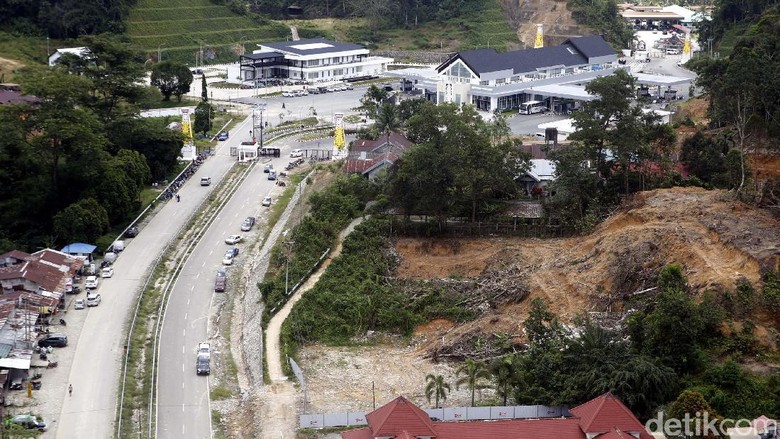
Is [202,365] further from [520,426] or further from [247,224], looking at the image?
[247,224]

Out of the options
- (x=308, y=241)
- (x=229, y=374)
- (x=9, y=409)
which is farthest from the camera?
(x=308, y=241)

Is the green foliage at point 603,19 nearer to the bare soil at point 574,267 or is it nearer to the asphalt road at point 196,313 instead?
the asphalt road at point 196,313

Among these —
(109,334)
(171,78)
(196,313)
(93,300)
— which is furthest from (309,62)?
(109,334)

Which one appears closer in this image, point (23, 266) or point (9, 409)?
point (9, 409)

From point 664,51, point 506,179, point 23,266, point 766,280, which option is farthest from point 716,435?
point 664,51

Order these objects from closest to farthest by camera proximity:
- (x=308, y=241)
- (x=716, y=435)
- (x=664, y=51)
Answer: (x=716, y=435) → (x=308, y=241) → (x=664, y=51)

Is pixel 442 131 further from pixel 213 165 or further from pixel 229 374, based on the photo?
pixel 213 165

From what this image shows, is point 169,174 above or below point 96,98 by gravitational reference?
below
